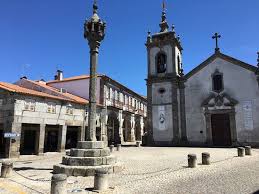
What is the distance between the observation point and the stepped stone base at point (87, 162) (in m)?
9.36

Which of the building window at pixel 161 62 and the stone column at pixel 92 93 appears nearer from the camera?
the stone column at pixel 92 93

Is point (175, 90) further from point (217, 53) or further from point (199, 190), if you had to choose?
point (199, 190)

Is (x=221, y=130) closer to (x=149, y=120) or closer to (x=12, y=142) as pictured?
(x=149, y=120)

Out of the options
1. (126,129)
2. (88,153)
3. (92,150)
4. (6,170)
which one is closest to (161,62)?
(126,129)

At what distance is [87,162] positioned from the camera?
32.3 feet

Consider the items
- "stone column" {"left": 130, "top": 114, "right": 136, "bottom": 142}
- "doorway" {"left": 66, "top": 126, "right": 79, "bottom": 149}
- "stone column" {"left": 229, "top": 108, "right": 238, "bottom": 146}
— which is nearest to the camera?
"stone column" {"left": 229, "top": 108, "right": 238, "bottom": 146}

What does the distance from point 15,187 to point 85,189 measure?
7.30 feet

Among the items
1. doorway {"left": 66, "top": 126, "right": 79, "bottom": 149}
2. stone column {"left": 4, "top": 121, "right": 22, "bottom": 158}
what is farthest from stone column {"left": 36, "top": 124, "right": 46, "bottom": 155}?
doorway {"left": 66, "top": 126, "right": 79, "bottom": 149}

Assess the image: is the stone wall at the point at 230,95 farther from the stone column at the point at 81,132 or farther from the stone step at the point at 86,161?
the stone step at the point at 86,161

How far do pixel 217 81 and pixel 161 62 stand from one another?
22.8 feet

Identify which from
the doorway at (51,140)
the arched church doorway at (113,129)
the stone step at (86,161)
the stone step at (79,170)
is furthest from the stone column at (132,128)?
the stone step at (79,170)

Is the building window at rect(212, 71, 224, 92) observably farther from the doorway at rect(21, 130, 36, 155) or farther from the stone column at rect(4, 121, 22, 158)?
the doorway at rect(21, 130, 36, 155)

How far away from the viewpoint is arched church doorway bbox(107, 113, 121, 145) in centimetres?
3226

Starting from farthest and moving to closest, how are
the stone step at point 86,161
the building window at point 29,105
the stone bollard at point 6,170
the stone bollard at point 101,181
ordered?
the building window at point 29,105, the stone step at point 86,161, the stone bollard at point 6,170, the stone bollard at point 101,181
